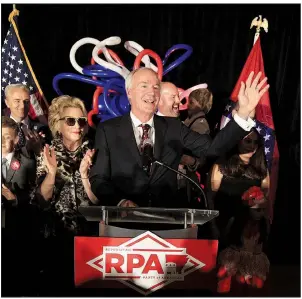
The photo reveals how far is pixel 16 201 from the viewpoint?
4559 millimetres

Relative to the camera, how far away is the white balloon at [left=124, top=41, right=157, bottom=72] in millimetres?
4508

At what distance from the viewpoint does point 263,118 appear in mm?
4598

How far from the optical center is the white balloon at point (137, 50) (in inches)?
177

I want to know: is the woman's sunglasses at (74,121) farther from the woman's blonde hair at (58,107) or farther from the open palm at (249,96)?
the open palm at (249,96)

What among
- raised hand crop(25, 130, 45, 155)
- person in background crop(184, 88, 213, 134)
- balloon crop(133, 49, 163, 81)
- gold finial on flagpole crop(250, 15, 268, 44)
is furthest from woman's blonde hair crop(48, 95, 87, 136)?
gold finial on flagpole crop(250, 15, 268, 44)

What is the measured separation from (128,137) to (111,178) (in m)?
0.39

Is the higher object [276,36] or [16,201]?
[276,36]

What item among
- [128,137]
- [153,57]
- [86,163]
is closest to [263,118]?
[153,57]

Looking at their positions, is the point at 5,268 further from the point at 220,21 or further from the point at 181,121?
the point at 220,21

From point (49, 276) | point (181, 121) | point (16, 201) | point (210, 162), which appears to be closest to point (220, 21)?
point (181, 121)

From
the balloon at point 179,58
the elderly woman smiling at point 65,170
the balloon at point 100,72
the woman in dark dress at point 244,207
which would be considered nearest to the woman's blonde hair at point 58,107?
the elderly woman smiling at point 65,170

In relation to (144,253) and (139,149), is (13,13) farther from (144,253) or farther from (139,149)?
(144,253)

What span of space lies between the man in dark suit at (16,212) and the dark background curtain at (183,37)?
2.00 feet

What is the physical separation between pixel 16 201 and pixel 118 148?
3.46ft
